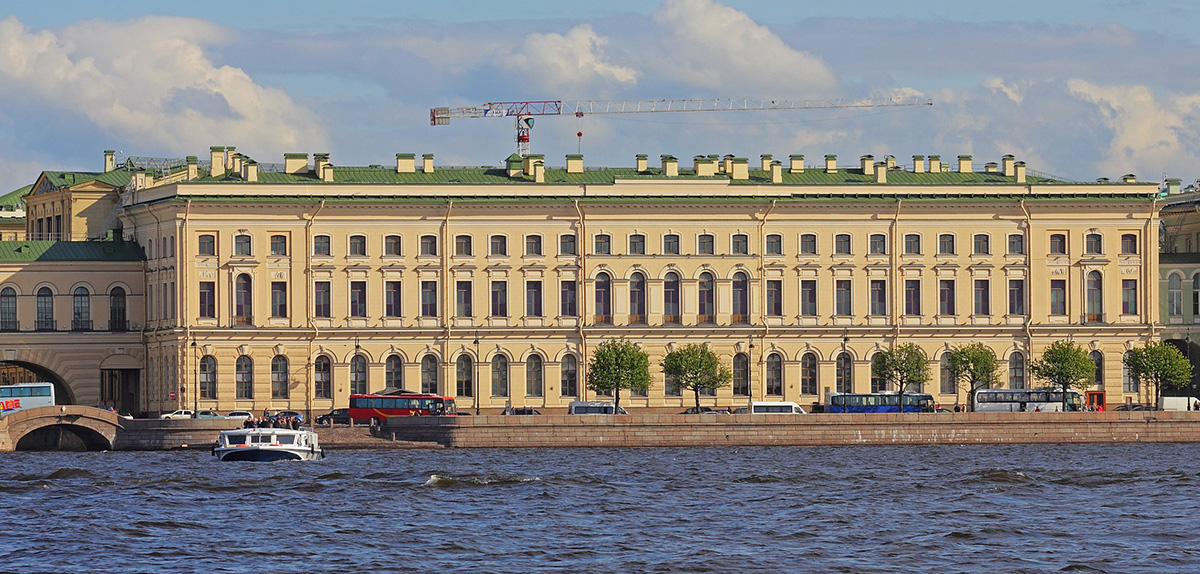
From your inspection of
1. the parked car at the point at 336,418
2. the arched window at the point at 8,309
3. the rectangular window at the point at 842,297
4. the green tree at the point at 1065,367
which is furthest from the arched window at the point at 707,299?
the arched window at the point at 8,309

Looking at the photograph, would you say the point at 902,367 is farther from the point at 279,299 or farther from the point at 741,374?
the point at 279,299

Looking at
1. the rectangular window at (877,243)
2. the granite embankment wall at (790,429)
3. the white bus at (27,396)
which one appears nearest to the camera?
the granite embankment wall at (790,429)

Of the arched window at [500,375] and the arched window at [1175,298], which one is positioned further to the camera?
the arched window at [1175,298]

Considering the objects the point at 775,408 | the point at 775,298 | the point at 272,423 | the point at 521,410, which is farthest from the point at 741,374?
the point at 272,423

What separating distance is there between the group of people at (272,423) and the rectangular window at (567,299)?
43.3ft

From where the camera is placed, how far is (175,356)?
104688 millimetres

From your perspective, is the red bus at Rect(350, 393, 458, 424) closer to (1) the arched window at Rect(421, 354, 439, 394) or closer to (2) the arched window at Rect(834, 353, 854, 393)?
(1) the arched window at Rect(421, 354, 439, 394)

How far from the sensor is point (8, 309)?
350ft

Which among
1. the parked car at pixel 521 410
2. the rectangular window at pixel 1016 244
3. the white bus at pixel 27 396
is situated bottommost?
the parked car at pixel 521 410

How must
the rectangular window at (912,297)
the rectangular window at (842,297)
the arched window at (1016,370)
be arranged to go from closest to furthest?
the rectangular window at (842,297)
the rectangular window at (912,297)
the arched window at (1016,370)

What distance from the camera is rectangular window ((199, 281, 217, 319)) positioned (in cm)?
10462

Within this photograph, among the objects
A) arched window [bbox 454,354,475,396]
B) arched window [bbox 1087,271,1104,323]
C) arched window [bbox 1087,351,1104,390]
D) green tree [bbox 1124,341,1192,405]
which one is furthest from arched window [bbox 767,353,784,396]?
green tree [bbox 1124,341,1192,405]

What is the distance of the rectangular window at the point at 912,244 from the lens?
108m

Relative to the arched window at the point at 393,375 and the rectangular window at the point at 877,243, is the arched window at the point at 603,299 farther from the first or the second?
the rectangular window at the point at 877,243
